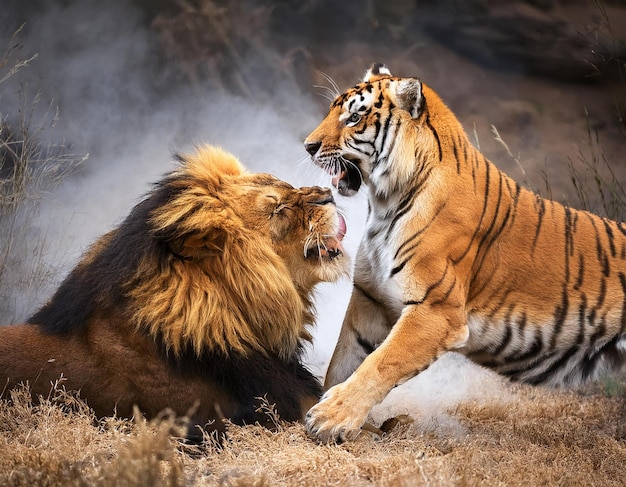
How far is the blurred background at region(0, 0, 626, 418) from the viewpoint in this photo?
18.0 feet

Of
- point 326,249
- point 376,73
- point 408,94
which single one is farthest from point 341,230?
point 376,73

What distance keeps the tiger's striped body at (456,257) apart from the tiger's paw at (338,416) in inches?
12.0

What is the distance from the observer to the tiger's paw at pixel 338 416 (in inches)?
107

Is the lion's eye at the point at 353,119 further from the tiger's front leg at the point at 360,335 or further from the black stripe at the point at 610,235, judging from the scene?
the black stripe at the point at 610,235

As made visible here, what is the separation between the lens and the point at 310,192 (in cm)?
299

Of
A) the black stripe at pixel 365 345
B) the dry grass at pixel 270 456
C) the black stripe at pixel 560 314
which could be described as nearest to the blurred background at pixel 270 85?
the black stripe at pixel 365 345

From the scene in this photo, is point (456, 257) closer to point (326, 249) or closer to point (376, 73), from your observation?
point (326, 249)

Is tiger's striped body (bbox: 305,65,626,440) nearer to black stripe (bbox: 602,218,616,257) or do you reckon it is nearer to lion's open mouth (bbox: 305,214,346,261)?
black stripe (bbox: 602,218,616,257)

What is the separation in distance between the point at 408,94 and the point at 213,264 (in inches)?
39.7

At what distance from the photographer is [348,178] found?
133 inches

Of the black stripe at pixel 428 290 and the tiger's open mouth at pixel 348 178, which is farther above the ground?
the tiger's open mouth at pixel 348 178

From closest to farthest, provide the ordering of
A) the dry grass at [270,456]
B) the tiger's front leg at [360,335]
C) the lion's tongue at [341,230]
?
the dry grass at [270,456] → the lion's tongue at [341,230] → the tiger's front leg at [360,335]

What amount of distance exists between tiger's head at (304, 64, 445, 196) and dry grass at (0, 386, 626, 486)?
95 cm

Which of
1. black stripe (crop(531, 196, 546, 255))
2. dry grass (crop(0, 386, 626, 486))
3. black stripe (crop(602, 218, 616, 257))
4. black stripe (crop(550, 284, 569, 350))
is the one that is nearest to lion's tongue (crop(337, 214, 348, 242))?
dry grass (crop(0, 386, 626, 486))
